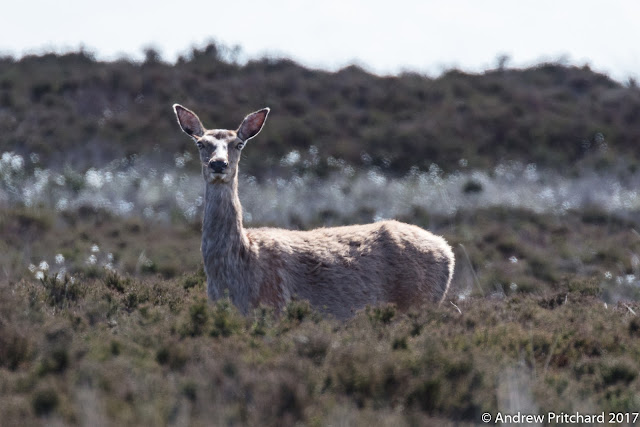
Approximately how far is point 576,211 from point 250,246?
47.8 ft

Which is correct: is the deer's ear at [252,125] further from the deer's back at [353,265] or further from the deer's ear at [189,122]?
the deer's back at [353,265]

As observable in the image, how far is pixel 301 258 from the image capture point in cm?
742

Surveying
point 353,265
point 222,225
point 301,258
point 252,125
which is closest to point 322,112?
point 252,125

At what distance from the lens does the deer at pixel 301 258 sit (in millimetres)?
6930

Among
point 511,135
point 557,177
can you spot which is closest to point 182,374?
point 557,177

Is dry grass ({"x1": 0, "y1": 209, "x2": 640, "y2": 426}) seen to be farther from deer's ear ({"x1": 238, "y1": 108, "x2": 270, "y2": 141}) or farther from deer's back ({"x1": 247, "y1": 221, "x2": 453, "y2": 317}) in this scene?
deer's ear ({"x1": 238, "y1": 108, "x2": 270, "y2": 141})

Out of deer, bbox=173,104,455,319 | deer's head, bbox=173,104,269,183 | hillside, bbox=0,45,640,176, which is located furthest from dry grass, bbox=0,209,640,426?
hillside, bbox=0,45,640,176

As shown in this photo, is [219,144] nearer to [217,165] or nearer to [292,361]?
[217,165]

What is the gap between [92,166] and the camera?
74.8 ft

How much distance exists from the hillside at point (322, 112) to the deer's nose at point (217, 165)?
16510mm

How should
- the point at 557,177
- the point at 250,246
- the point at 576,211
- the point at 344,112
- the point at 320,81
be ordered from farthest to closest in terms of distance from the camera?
1. the point at 320,81
2. the point at 344,112
3. the point at 557,177
4. the point at 576,211
5. the point at 250,246

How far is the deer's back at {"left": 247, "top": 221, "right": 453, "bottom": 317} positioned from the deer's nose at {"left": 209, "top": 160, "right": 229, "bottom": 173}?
77cm

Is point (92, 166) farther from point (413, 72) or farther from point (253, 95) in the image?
point (413, 72)

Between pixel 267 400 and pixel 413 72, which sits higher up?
pixel 413 72
